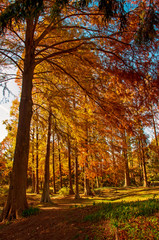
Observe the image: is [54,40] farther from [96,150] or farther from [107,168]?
[107,168]

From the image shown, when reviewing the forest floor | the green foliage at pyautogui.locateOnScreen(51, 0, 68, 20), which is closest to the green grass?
the forest floor

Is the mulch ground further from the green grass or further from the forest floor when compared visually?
the green grass

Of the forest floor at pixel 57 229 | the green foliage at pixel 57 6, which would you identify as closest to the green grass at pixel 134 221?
the forest floor at pixel 57 229

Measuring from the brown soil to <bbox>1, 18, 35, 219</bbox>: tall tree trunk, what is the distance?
500 mm

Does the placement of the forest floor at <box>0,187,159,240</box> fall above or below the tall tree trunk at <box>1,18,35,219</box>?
below

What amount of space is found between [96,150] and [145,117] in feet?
15.6

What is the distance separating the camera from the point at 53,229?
13.2 feet

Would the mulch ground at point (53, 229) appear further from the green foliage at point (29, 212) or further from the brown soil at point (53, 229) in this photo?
the green foliage at point (29, 212)

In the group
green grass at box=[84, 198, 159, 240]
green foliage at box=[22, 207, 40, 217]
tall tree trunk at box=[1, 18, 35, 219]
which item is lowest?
green foliage at box=[22, 207, 40, 217]

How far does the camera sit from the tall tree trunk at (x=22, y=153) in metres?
5.60

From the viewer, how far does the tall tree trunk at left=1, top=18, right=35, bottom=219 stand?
18.4 ft

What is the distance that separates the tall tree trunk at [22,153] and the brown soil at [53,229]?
19.7 inches

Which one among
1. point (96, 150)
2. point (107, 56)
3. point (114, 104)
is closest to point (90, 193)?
point (96, 150)

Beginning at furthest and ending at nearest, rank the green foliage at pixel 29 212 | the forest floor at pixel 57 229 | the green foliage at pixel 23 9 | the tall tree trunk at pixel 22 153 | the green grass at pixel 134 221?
the tall tree trunk at pixel 22 153 → the green foliage at pixel 29 212 → the forest floor at pixel 57 229 → the green grass at pixel 134 221 → the green foliage at pixel 23 9
